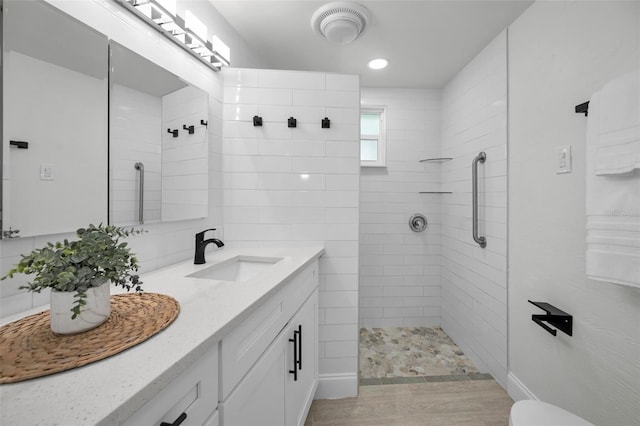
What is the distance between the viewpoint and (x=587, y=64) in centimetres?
134

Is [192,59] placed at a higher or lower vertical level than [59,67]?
higher

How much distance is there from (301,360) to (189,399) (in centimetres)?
90

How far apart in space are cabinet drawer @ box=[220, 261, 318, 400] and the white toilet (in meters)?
0.98

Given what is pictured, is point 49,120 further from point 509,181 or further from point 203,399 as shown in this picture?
point 509,181

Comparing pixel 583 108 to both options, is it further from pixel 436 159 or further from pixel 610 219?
pixel 436 159

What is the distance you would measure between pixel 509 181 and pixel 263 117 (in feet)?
5.76

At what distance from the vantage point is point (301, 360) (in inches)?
56.5

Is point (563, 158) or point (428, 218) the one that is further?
point (428, 218)

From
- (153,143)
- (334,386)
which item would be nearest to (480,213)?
(334,386)

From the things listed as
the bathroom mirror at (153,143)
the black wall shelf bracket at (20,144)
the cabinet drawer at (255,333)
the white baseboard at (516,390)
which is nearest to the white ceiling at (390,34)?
the bathroom mirror at (153,143)

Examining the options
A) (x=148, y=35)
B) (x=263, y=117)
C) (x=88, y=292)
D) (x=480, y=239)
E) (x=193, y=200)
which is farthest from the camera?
(x=480, y=239)

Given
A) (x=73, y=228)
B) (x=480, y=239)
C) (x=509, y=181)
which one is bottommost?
(x=480, y=239)

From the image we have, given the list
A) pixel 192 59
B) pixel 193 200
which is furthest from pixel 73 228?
pixel 192 59

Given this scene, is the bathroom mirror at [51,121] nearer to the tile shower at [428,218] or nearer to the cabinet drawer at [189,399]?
the cabinet drawer at [189,399]
